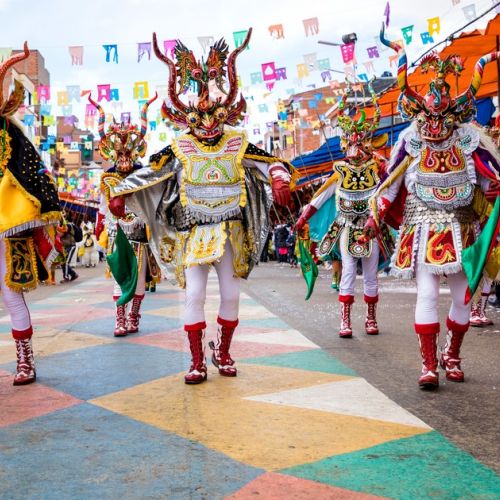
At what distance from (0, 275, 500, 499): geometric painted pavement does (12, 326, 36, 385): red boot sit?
0.10m

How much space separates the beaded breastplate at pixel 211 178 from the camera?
5.05 meters

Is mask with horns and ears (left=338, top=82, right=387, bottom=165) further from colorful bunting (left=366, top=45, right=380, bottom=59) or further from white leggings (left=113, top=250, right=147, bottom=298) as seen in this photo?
colorful bunting (left=366, top=45, right=380, bottom=59)

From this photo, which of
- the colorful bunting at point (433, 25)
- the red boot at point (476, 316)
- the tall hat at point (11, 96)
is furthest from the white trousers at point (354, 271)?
the colorful bunting at point (433, 25)

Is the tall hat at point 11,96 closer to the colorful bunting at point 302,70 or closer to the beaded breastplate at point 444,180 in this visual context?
the beaded breastplate at point 444,180

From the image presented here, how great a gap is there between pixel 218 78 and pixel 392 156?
147cm

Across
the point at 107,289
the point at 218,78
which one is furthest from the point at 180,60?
the point at 107,289

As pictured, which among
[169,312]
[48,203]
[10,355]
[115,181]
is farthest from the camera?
[169,312]

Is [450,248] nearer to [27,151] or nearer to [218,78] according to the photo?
[218,78]

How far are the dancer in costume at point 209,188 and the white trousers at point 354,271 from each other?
2240 mm

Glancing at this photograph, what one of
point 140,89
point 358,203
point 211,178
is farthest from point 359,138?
point 140,89

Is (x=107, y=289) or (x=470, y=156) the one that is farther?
(x=107, y=289)

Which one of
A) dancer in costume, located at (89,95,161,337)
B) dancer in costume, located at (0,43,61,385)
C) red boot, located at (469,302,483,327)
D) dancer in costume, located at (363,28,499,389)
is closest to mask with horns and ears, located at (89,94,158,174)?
dancer in costume, located at (89,95,161,337)

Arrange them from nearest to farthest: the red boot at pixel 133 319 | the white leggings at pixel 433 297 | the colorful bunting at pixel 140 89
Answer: the white leggings at pixel 433 297 → the red boot at pixel 133 319 → the colorful bunting at pixel 140 89

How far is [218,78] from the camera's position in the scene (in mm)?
5273
